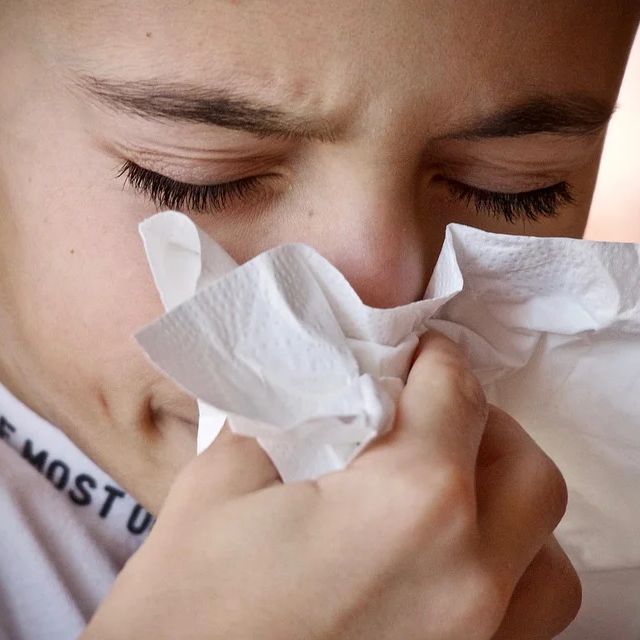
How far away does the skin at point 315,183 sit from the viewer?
0.55 meters

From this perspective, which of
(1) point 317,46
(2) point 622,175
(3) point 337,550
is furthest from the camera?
(2) point 622,175

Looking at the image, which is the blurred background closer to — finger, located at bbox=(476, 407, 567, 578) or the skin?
the skin

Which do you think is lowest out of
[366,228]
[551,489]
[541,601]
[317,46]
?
[541,601]

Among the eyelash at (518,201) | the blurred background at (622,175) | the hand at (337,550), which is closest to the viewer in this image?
the hand at (337,550)

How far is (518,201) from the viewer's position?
0.81m

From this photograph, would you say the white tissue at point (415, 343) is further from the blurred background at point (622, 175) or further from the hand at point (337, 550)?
the blurred background at point (622, 175)

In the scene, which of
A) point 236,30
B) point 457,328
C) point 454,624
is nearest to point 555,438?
point 457,328

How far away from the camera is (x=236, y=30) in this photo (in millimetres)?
632

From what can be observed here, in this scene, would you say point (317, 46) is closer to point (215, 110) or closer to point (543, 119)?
point (215, 110)

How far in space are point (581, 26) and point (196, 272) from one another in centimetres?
41

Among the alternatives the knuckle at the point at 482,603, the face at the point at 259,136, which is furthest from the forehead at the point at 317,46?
the knuckle at the point at 482,603

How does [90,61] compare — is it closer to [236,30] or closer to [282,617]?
[236,30]

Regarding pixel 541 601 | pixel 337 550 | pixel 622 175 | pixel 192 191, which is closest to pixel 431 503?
pixel 337 550

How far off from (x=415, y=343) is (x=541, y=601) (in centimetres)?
24
